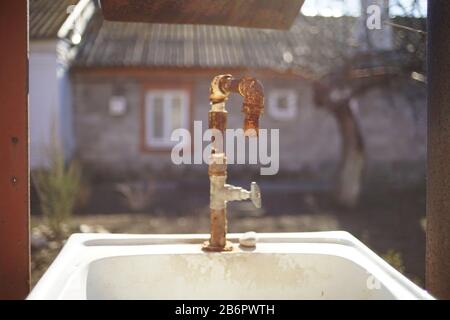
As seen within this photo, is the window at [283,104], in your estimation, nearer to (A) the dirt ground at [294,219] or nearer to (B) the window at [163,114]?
(B) the window at [163,114]

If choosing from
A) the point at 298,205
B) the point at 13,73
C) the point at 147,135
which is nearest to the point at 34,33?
the point at 13,73

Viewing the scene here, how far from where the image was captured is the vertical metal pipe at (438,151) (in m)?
1.69

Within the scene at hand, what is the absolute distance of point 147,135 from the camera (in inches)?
400

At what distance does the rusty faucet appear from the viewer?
1634 mm

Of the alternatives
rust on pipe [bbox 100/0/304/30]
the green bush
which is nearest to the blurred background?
the green bush

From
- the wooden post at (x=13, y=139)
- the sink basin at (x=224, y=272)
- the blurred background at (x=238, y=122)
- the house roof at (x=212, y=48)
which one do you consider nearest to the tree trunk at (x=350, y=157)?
the blurred background at (x=238, y=122)

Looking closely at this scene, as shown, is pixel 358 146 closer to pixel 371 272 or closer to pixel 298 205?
pixel 298 205

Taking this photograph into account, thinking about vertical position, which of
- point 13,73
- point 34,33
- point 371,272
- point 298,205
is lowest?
point 298,205

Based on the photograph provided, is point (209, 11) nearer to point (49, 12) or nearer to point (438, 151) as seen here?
Result: point (49, 12)

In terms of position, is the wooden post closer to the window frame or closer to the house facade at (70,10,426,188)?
the house facade at (70,10,426,188)

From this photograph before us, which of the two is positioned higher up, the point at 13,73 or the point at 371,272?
the point at 13,73

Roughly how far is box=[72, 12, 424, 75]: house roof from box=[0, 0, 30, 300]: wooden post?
17.7ft
